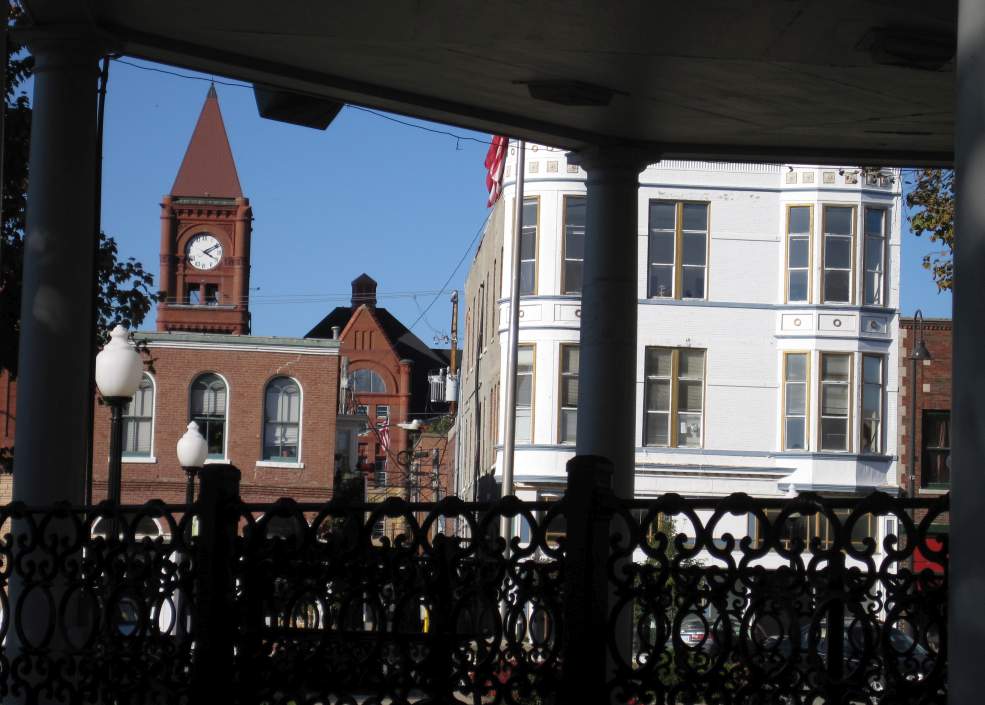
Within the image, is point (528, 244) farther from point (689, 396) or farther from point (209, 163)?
point (209, 163)

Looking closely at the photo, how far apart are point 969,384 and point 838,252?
1321 inches

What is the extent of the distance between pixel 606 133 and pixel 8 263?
357 inches

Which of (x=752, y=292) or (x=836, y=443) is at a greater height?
(x=752, y=292)

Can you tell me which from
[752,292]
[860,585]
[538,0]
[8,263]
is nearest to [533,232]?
[752,292]

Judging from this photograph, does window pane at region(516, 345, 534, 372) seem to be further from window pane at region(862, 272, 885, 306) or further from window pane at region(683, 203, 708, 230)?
window pane at region(862, 272, 885, 306)

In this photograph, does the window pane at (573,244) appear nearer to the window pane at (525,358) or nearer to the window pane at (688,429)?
the window pane at (525,358)

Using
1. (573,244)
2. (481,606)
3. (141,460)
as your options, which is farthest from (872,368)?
(481,606)

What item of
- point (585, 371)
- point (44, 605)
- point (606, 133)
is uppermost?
point (606, 133)

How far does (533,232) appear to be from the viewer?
37.3m

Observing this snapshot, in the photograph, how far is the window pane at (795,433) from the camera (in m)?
37.1

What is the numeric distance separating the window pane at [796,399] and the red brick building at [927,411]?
5.61m

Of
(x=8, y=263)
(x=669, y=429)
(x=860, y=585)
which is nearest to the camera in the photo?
(x=860, y=585)

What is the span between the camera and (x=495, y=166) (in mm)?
39719

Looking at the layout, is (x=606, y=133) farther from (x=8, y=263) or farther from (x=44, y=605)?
(x=8, y=263)
